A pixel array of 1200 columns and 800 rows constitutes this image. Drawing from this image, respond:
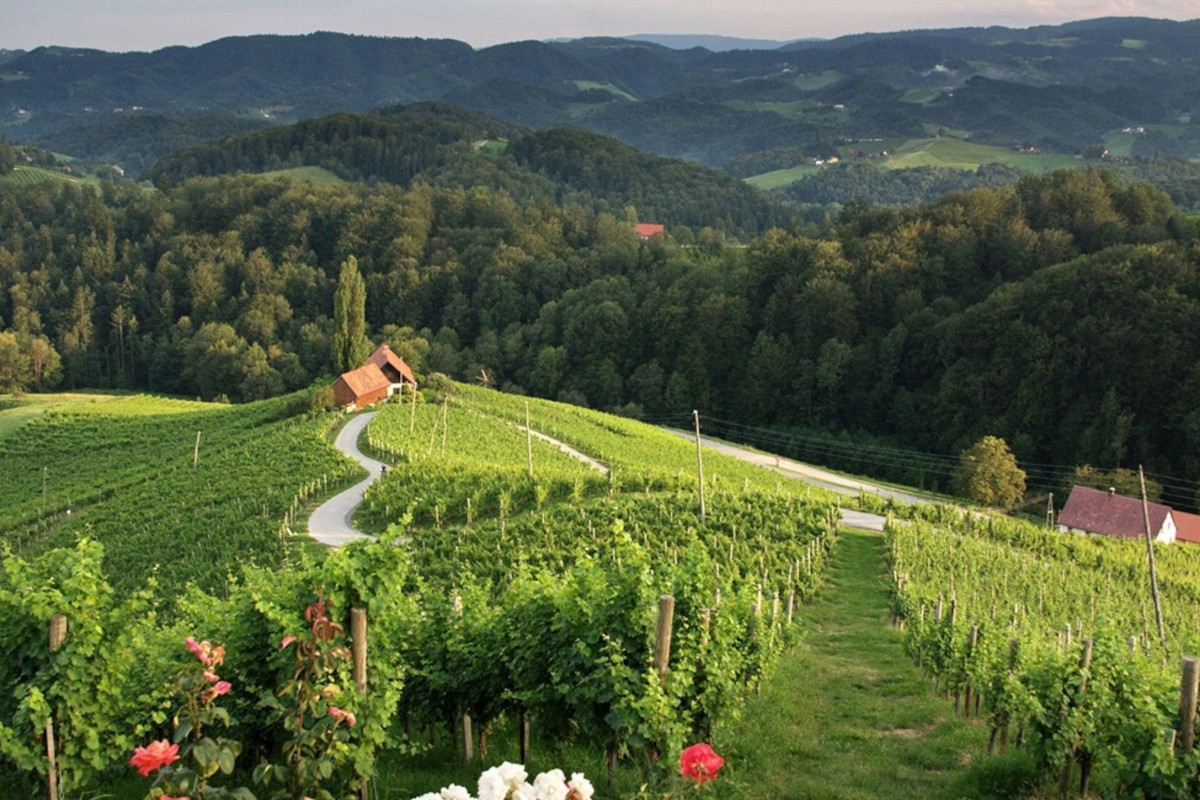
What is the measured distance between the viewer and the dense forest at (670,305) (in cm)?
6706

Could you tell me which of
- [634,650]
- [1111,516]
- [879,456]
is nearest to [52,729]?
[634,650]

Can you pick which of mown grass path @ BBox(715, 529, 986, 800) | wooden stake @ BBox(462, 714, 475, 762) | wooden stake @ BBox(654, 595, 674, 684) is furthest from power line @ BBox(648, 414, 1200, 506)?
wooden stake @ BBox(654, 595, 674, 684)

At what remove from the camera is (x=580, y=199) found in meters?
196

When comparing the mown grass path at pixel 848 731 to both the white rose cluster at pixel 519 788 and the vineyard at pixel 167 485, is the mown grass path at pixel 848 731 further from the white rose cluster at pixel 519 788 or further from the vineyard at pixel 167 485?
the vineyard at pixel 167 485

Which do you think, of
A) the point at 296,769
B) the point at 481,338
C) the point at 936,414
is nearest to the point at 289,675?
the point at 296,769

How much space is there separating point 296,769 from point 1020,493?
2032 inches

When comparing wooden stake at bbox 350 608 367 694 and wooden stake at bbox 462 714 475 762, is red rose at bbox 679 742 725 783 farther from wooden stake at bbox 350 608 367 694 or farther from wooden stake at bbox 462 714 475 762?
wooden stake at bbox 462 714 475 762

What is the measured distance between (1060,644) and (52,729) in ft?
46.4

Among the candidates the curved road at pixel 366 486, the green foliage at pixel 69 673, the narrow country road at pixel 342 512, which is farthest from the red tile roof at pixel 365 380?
the green foliage at pixel 69 673

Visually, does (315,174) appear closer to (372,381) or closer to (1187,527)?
(372,381)

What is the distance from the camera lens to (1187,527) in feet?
162

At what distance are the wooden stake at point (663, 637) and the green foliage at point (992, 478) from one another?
45.7 m

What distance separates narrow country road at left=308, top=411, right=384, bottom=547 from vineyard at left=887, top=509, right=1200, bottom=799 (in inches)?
585

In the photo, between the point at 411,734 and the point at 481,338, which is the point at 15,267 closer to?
the point at 481,338
